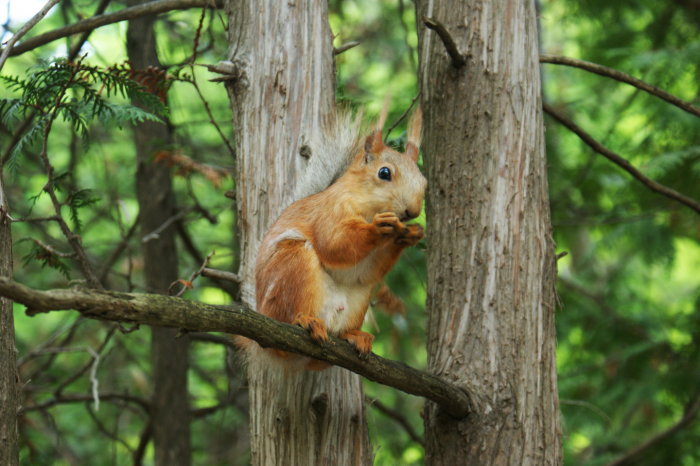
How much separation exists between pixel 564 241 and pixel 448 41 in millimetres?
3919

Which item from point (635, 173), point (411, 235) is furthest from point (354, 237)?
point (635, 173)

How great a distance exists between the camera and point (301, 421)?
2.14m

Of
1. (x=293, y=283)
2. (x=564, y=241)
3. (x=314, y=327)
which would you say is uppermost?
(x=564, y=241)

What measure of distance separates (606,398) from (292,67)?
3.43 metres

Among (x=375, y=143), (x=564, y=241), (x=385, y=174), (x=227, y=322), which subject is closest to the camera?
(x=227, y=322)

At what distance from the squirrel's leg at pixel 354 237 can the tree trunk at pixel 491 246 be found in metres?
0.40

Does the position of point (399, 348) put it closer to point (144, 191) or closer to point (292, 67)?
point (144, 191)

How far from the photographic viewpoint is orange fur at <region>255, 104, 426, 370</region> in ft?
6.51

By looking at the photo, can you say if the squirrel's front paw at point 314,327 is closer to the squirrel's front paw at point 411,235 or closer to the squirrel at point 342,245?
the squirrel at point 342,245

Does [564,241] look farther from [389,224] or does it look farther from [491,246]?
[389,224]

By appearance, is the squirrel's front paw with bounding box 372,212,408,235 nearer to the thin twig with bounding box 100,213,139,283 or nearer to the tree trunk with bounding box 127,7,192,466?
the thin twig with bounding box 100,213,139,283

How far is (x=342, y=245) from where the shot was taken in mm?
2004

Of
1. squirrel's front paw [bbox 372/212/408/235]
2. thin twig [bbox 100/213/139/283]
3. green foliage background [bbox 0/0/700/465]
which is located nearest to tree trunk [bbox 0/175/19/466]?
squirrel's front paw [bbox 372/212/408/235]

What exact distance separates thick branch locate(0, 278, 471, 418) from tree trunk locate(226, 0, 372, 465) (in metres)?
0.41
